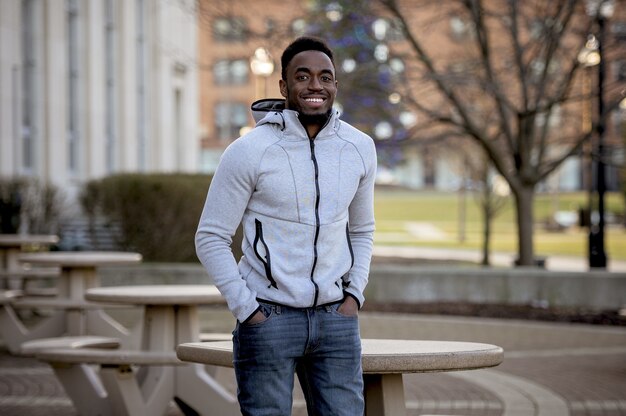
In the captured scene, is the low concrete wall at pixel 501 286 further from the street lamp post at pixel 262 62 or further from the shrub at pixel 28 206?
the shrub at pixel 28 206

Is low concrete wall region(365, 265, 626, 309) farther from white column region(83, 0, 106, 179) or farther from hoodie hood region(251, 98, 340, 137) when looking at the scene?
hoodie hood region(251, 98, 340, 137)

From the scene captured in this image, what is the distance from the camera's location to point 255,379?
14.6ft

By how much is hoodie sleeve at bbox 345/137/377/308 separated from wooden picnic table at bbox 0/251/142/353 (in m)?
7.63

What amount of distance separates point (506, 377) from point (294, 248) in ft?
22.0

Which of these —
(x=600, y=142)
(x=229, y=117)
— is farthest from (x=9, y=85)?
(x=229, y=117)

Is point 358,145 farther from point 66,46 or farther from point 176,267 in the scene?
point 66,46

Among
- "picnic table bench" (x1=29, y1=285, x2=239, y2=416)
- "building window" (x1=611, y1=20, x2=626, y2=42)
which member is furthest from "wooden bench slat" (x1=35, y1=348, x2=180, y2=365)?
"building window" (x1=611, y1=20, x2=626, y2=42)

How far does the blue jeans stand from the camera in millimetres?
4414

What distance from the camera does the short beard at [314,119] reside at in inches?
178

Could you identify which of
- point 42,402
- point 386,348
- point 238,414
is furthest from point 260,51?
point 386,348

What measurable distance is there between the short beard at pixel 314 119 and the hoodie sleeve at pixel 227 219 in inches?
9.3

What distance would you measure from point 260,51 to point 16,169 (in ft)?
20.2

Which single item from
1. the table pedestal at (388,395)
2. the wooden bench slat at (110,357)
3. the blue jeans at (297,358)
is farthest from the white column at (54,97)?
the blue jeans at (297,358)

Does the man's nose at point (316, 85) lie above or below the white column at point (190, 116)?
below
